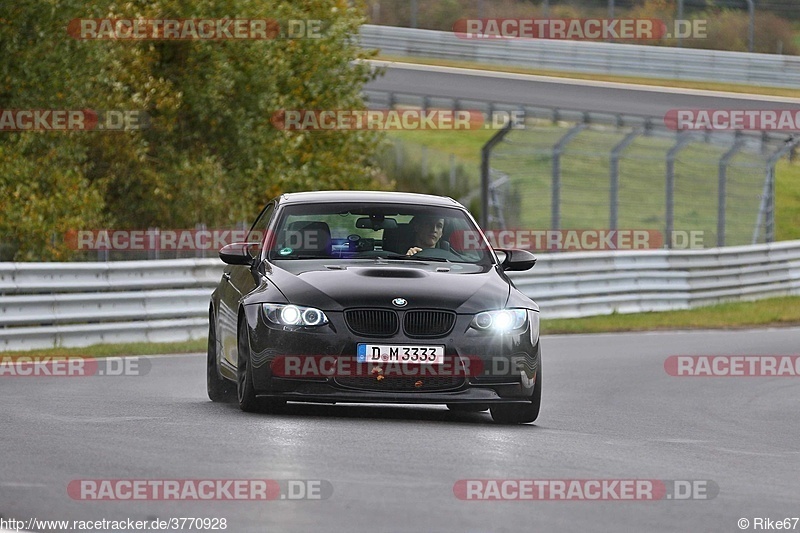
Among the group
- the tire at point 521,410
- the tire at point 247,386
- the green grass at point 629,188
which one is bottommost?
the green grass at point 629,188

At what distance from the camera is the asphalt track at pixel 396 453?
22.0ft

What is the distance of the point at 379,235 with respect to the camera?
11.1 m

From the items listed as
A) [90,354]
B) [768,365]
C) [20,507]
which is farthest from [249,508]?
[768,365]

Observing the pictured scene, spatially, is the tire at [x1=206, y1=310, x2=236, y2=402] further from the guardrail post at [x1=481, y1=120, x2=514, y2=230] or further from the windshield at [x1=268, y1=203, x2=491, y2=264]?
the guardrail post at [x1=481, y1=120, x2=514, y2=230]

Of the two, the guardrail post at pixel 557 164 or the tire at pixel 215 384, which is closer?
Answer: the tire at pixel 215 384

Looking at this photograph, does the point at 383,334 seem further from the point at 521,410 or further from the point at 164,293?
the point at 164,293

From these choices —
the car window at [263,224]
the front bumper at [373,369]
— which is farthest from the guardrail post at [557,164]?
the front bumper at [373,369]

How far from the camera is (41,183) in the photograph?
22.4 m

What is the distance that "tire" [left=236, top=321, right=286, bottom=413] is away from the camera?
10188 mm

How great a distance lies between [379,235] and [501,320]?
1.38 m

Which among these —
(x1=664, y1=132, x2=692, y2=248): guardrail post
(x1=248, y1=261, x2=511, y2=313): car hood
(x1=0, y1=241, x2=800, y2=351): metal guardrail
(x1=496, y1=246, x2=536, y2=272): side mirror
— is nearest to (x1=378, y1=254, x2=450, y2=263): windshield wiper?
(x1=248, y1=261, x2=511, y2=313): car hood

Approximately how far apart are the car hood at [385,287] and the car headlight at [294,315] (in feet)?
0.14

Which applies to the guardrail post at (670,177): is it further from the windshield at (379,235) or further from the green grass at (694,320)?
the windshield at (379,235)

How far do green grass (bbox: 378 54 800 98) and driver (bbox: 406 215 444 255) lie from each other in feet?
111
